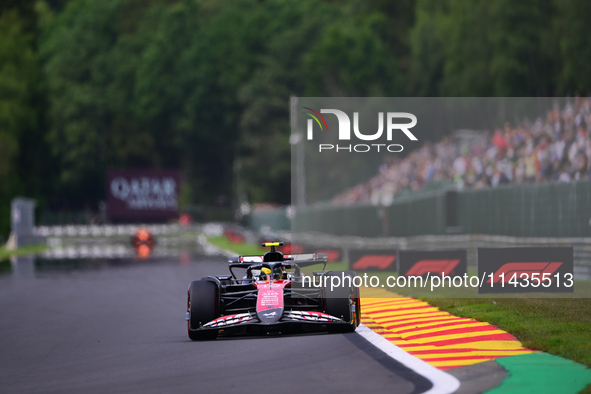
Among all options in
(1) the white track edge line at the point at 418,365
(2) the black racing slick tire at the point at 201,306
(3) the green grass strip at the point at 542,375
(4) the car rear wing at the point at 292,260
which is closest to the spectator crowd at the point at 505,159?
(4) the car rear wing at the point at 292,260

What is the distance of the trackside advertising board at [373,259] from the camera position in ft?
67.4

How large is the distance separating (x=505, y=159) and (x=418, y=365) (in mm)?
13984

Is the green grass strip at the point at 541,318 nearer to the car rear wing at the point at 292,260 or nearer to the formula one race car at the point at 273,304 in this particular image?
the formula one race car at the point at 273,304

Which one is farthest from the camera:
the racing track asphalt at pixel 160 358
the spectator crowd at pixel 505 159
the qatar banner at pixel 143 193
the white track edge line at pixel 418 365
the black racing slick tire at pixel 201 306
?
the qatar banner at pixel 143 193

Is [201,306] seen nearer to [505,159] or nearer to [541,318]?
[541,318]

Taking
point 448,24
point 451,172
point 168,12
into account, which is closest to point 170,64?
point 168,12

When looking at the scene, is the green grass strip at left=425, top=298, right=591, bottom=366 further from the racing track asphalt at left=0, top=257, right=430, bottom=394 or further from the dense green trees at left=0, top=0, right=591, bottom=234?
the dense green trees at left=0, top=0, right=591, bottom=234

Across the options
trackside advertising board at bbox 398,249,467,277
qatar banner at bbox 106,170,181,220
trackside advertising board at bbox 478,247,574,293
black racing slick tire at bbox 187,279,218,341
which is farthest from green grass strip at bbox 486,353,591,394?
qatar banner at bbox 106,170,181,220

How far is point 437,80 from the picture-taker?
65.3m

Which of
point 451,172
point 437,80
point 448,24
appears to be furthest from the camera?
point 437,80

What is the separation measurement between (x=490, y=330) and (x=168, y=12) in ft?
284

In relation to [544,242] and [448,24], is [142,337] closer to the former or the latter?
[544,242]

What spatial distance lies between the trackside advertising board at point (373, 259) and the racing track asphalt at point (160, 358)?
4.70m

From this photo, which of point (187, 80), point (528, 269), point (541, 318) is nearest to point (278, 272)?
point (541, 318)
